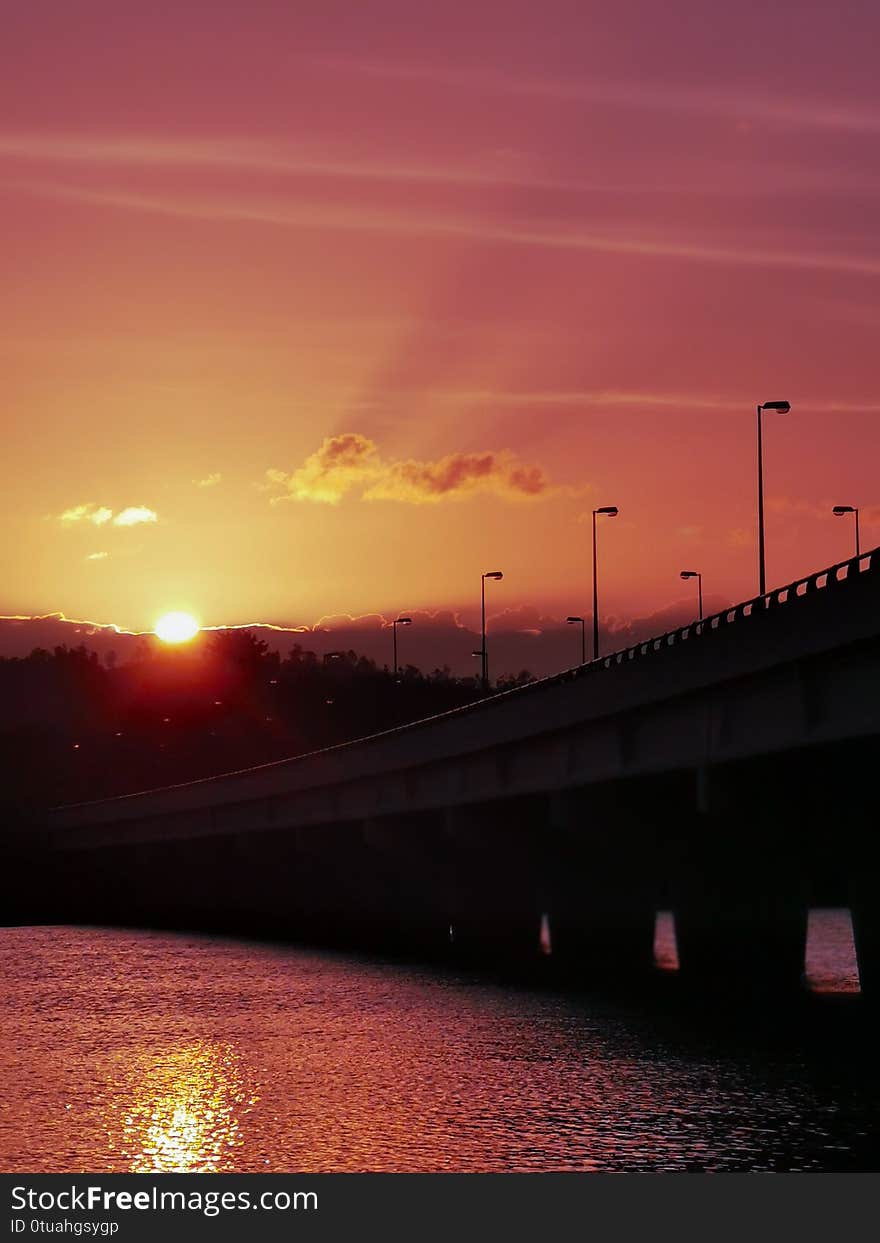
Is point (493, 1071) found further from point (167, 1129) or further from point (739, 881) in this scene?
point (739, 881)

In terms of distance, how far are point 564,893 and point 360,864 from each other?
32.0 meters

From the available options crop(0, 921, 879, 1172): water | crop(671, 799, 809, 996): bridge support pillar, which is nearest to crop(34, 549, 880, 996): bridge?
crop(671, 799, 809, 996): bridge support pillar

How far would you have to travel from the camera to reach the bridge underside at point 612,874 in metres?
61.1

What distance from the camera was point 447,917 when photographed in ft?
340

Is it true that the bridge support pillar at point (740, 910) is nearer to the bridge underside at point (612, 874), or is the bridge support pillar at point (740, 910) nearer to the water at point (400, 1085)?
the bridge underside at point (612, 874)

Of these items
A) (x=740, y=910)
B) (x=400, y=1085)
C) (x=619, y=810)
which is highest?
(x=619, y=810)

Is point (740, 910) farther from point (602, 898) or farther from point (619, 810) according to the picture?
point (602, 898)

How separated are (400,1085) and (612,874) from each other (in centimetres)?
4772

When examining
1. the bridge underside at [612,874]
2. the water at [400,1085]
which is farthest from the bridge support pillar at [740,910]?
the water at [400,1085]

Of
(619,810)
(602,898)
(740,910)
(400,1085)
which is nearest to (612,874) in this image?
(602,898)

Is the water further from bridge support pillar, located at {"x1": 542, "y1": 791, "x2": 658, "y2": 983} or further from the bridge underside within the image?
bridge support pillar, located at {"x1": 542, "y1": 791, "x2": 658, "y2": 983}

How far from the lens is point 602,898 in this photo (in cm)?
8775

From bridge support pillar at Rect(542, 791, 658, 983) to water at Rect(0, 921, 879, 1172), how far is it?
474 inches

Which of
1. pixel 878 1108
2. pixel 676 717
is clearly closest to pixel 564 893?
pixel 676 717
